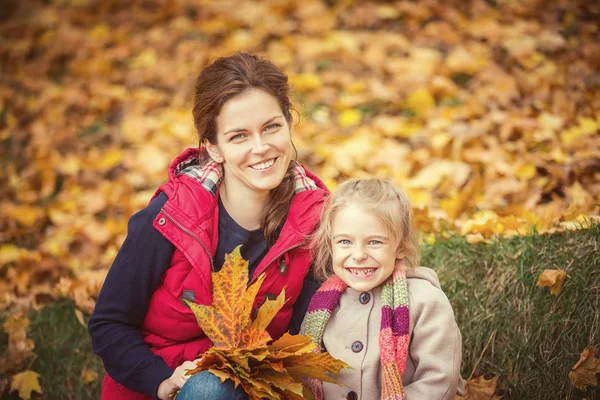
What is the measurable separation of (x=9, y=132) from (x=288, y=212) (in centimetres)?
358

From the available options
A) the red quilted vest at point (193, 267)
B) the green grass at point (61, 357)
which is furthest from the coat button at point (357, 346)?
the green grass at point (61, 357)

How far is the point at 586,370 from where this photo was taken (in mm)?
2223

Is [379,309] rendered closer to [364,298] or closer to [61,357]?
[364,298]

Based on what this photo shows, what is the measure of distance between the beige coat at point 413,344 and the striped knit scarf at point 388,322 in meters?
0.04

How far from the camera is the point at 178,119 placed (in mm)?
5062

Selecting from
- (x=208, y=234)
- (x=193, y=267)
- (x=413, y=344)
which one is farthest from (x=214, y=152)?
(x=413, y=344)

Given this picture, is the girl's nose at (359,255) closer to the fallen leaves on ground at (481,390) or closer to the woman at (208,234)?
the woman at (208,234)

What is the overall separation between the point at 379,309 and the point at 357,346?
0.46 feet

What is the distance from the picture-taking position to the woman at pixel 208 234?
2100 mm

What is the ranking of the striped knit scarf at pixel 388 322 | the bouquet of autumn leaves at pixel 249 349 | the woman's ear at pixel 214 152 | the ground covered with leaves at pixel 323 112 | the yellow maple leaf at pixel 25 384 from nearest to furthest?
the bouquet of autumn leaves at pixel 249 349 < the striped knit scarf at pixel 388 322 < the woman's ear at pixel 214 152 < the yellow maple leaf at pixel 25 384 < the ground covered with leaves at pixel 323 112

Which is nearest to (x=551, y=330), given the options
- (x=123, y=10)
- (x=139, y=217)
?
(x=139, y=217)

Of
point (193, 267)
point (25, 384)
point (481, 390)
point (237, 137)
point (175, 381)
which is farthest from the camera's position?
point (25, 384)

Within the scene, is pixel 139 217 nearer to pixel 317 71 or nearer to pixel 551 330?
pixel 551 330

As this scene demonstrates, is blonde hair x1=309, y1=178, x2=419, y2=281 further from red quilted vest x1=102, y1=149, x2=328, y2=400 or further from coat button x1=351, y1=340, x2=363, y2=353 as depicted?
coat button x1=351, y1=340, x2=363, y2=353
